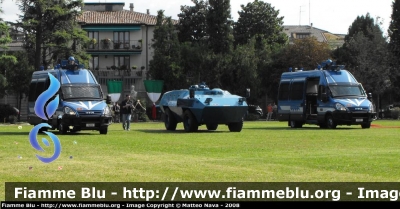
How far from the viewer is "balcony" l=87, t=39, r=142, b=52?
290 feet

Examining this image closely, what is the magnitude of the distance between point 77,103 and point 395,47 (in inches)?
2055

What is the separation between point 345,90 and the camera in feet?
132

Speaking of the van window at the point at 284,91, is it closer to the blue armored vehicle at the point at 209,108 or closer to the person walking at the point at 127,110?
the blue armored vehicle at the point at 209,108

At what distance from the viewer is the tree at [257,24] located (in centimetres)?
8894

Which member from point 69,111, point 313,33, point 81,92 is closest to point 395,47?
point 313,33

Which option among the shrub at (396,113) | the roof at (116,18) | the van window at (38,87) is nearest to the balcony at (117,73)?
the roof at (116,18)

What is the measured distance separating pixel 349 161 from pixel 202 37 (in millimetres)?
60931

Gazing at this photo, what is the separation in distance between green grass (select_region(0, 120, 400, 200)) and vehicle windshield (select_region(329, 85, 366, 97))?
1262cm

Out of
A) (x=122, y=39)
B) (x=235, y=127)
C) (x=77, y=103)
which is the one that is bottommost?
(x=235, y=127)

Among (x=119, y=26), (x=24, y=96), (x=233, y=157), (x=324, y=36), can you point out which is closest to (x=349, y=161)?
(x=233, y=157)

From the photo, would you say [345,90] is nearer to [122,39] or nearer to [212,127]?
[212,127]

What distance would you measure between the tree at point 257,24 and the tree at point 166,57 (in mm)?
15664

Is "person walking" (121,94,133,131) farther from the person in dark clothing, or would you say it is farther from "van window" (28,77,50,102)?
"van window" (28,77,50,102)

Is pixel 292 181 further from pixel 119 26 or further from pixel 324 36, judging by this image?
pixel 324 36
